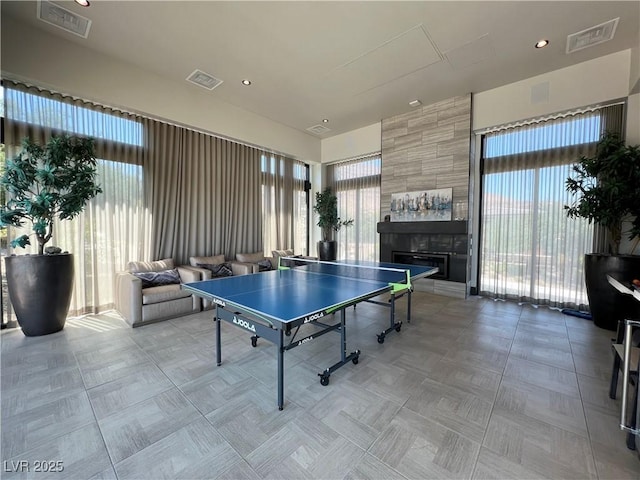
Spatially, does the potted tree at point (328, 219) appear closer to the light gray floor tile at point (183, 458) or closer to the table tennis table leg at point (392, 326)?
the table tennis table leg at point (392, 326)

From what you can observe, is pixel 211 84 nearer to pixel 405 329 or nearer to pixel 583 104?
pixel 405 329

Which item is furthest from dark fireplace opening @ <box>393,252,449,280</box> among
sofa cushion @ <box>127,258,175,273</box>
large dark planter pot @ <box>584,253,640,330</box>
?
sofa cushion @ <box>127,258,175,273</box>

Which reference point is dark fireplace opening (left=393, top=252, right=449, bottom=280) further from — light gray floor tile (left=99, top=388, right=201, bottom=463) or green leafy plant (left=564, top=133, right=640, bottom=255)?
light gray floor tile (left=99, top=388, right=201, bottom=463)

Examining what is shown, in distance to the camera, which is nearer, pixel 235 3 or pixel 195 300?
pixel 235 3

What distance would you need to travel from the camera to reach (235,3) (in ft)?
9.55

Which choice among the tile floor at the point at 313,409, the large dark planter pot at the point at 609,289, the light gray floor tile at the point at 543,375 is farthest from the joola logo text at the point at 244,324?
the large dark planter pot at the point at 609,289

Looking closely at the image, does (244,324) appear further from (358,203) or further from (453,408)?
(358,203)

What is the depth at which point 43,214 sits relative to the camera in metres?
3.16

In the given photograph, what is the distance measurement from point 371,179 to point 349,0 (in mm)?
4243

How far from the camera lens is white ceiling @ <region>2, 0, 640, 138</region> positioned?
2990mm

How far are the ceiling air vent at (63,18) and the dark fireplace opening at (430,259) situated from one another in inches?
248

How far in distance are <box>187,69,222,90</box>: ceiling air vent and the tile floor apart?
4080 mm

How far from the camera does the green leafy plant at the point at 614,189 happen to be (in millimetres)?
3246

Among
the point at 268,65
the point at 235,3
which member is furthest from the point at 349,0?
the point at 268,65
